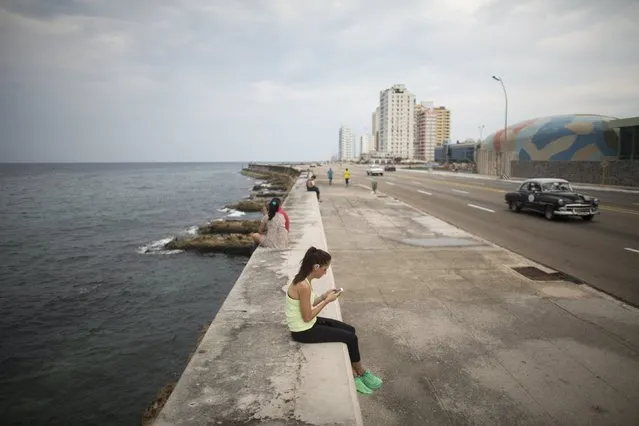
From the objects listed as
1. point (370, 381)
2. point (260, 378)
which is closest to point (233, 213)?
point (370, 381)

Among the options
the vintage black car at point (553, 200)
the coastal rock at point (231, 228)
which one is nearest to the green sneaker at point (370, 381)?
the vintage black car at point (553, 200)

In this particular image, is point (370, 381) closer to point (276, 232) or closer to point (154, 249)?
point (276, 232)

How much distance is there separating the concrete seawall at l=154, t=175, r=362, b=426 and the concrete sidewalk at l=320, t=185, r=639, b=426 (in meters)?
0.67

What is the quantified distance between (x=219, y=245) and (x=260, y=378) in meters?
15.5

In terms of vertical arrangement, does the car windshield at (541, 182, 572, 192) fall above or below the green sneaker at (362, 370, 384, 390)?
above

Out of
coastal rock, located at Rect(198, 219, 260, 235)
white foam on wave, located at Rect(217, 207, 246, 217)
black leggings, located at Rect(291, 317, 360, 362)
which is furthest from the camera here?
white foam on wave, located at Rect(217, 207, 246, 217)

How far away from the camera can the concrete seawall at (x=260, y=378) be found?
3.49 meters

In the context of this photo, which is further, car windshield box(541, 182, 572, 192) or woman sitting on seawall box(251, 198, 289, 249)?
car windshield box(541, 182, 572, 192)

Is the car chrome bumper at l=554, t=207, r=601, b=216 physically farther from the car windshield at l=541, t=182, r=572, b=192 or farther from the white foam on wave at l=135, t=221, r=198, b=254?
the white foam on wave at l=135, t=221, r=198, b=254

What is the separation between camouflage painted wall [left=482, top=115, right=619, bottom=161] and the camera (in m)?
47.8

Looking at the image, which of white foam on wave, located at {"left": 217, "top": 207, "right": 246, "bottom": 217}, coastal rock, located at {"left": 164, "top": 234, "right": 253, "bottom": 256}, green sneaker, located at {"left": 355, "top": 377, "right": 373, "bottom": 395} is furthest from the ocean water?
white foam on wave, located at {"left": 217, "top": 207, "right": 246, "bottom": 217}

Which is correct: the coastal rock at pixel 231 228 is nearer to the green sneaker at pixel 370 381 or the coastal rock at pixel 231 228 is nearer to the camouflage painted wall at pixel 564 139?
the green sneaker at pixel 370 381

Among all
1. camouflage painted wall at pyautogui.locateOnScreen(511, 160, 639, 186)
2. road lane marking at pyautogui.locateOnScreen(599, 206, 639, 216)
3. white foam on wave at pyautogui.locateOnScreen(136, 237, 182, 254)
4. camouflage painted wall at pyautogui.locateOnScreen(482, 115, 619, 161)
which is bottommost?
white foam on wave at pyautogui.locateOnScreen(136, 237, 182, 254)

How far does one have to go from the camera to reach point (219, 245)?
19031 mm
